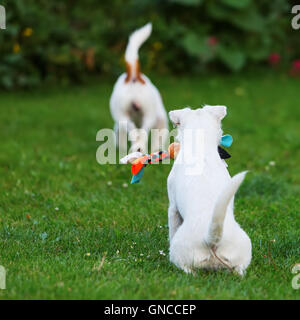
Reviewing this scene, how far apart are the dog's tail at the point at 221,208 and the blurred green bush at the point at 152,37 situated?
7.50m

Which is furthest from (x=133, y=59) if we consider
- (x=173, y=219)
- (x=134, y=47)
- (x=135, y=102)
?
(x=173, y=219)

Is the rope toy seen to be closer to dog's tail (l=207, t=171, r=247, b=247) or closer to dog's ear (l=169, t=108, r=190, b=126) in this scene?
dog's ear (l=169, t=108, r=190, b=126)

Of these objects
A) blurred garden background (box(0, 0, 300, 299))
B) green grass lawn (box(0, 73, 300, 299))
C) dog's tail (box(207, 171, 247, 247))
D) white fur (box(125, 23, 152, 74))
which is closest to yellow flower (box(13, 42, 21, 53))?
blurred garden background (box(0, 0, 300, 299))

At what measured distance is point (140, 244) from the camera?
366 cm

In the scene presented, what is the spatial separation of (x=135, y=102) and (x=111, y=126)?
1730mm

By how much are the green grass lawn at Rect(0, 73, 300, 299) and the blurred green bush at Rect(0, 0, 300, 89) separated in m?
1.50

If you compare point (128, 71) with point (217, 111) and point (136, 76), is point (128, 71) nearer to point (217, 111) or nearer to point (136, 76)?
point (136, 76)

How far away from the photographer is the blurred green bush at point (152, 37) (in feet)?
32.3

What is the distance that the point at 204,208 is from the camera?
2.95 metres

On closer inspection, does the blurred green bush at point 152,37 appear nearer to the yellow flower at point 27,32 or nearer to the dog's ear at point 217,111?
the yellow flower at point 27,32

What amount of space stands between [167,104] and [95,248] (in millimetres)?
5316

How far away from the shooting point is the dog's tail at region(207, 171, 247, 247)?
2.64 meters
